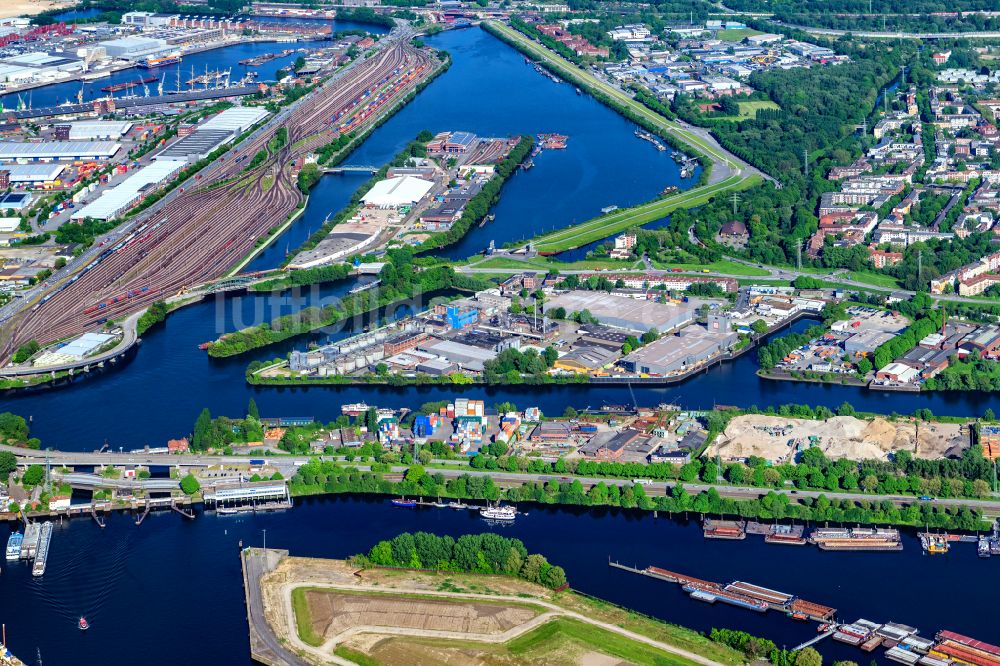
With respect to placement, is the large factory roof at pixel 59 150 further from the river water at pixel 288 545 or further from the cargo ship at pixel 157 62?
the cargo ship at pixel 157 62

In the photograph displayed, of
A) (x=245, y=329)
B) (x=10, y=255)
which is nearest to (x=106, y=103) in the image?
(x=10, y=255)

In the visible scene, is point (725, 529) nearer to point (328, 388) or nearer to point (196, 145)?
point (328, 388)

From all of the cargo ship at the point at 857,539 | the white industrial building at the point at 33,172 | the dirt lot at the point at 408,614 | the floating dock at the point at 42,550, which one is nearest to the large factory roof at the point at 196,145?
the white industrial building at the point at 33,172

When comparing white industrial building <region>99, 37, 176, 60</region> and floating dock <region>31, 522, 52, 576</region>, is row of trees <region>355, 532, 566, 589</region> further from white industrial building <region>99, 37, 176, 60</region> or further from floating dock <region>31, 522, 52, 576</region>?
white industrial building <region>99, 37, 176, 60</region>

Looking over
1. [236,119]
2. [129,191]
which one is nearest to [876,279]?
[129,191]

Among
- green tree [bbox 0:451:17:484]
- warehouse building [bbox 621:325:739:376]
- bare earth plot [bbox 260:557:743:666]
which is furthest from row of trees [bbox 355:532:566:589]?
warehouse building [bbox 621:325:739:376]

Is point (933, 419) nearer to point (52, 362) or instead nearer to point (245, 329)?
point (245, 329)
